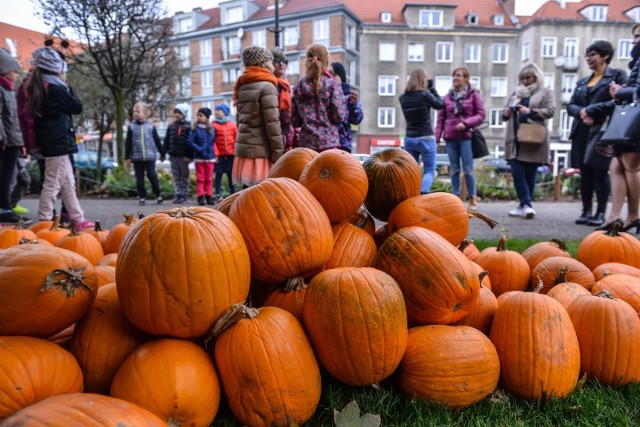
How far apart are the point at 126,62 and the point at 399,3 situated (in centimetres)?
3433

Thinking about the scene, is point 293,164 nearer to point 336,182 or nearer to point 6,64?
point 336,182

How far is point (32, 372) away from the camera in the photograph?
1.27m

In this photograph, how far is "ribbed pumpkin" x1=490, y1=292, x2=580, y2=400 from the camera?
5.31 feet

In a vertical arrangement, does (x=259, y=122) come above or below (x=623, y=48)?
below

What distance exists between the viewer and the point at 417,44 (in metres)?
39.1

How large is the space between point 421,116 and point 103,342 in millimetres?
5726

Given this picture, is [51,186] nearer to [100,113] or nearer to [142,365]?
[142,365]

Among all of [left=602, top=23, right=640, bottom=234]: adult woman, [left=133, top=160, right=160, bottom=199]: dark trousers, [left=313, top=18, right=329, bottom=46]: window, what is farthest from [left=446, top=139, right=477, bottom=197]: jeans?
[left=313, top=18, right=329, bottom=46]: window

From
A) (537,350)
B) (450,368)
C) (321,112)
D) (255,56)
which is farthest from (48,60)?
(537,350)

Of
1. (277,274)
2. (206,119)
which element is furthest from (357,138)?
(277,274)

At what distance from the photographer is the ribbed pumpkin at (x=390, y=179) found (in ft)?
7.23

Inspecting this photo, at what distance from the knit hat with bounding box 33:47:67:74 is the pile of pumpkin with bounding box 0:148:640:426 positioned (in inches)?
164

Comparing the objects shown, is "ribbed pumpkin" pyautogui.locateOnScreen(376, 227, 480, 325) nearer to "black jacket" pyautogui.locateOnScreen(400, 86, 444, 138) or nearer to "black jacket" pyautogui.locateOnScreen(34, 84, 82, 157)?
"black jacket" pyautogui.locateOnScreen(34, 84, 82, 157)

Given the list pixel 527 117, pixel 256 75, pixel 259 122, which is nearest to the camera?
pixel 256 75
